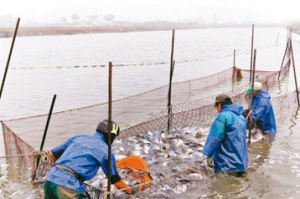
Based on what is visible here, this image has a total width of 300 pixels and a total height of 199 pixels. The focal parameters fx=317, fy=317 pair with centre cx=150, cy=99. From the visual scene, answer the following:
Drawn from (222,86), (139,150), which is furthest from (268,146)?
(222,86)

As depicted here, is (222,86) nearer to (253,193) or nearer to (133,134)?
(133,134)

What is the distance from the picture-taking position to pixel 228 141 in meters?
6.21

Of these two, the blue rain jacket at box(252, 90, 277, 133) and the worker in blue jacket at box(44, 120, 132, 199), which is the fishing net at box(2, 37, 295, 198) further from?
the blue rain jacket at box(252, 90, 277, 133)

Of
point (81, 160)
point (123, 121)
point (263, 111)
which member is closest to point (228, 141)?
point (81, 160)

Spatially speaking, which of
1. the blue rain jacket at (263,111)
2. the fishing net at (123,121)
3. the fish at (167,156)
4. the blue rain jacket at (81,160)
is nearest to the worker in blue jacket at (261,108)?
the blue rain jacket at (263,111)

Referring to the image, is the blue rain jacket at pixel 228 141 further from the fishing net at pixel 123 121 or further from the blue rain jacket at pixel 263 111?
the blue rain jacket at pixel 263 111

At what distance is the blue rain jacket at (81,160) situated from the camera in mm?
4328

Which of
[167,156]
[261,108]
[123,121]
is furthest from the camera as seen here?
[123,121]

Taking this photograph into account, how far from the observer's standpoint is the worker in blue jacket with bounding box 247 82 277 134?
895 cm

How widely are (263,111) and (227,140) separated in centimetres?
328

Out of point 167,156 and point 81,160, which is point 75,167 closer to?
point 81,160

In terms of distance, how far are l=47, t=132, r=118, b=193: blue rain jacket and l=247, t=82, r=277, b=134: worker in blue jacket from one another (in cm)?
566

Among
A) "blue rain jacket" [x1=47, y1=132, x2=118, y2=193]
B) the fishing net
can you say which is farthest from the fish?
"blue rain jacket" [x1=47, y1=132, x2=118, y2=193]

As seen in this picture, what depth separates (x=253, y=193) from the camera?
21.5 ft
